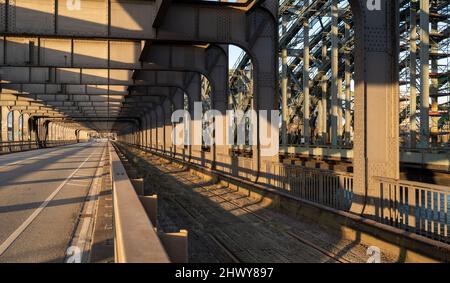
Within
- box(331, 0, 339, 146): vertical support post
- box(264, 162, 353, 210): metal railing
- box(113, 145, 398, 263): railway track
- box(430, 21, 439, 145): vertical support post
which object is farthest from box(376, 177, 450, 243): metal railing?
box(430, 21, 439, 145): vertical support post

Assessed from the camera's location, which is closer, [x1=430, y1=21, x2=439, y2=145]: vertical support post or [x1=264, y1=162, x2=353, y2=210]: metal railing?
[x1=264, y1=162, x2=353, y2=210]: metal railing

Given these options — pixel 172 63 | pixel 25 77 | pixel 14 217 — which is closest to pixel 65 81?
pixel 25 77

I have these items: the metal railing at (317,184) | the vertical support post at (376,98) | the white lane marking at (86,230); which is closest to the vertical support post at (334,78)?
the metal railing at (317,184)

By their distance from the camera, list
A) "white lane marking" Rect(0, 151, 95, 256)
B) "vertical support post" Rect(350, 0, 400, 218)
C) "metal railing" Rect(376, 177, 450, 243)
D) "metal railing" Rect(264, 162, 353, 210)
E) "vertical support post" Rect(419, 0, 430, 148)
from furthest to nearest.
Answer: "vertical support post" Rect(419, 0, 430, 148) → "metal railing" Rect(264, 162, 353, 210) → "vertical support post" Rect(350, 0, 400, 218) → "metal railing" Rect(376, 177, 450, 243) → "white lane marking" Rect(0, 151, 95, 256)

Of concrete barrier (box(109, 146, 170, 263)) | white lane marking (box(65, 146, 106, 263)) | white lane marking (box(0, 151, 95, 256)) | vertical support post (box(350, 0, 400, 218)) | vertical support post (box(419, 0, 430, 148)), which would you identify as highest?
vertical support post (box(419, 0, 430, 148))

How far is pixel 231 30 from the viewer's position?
1739 cm

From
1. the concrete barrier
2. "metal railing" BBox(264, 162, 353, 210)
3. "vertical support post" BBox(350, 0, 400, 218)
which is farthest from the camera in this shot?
"metal railing" BBox(264, 162, 353, 210)

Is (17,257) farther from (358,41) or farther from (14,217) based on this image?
(358,41)

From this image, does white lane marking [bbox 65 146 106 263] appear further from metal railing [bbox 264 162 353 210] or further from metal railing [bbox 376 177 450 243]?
metal railing [bbox 376 177 450 243]

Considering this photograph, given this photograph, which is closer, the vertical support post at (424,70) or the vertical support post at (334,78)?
the vertical support post at (424,70)

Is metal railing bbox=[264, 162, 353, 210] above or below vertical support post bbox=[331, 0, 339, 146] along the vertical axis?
below

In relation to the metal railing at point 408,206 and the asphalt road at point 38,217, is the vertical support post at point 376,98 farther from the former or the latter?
the asphalt road at point 38,217

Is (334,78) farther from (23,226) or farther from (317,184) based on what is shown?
(23,226)

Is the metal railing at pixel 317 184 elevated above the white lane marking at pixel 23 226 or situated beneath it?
elevated above
